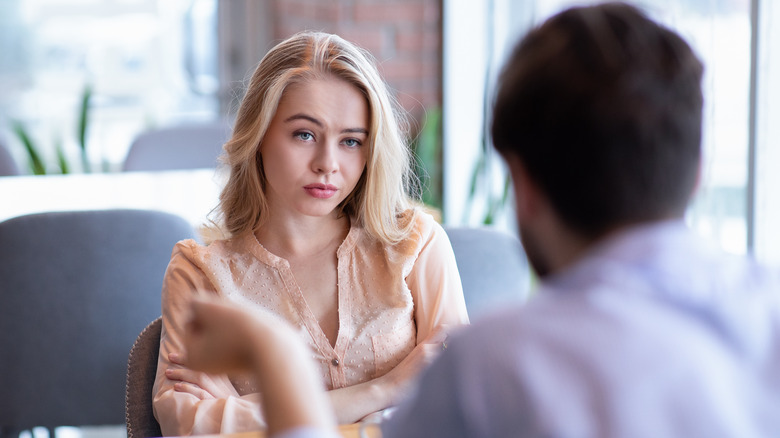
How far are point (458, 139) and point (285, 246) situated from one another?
2567 millimetres

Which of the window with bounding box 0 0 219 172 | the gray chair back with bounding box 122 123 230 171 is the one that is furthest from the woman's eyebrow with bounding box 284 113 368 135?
the window with bounding box 0 0 219 172

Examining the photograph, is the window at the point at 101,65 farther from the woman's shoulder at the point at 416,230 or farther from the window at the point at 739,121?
the woman's shoulder at the point at 416,230

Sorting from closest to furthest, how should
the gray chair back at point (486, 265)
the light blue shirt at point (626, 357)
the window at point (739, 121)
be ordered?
the light blue shirt at point (626, 357)
the gray chair back at point (486, 265)
the window at point (739, 121)

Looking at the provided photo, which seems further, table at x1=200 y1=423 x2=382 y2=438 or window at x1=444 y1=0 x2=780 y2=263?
window at x1=444 y1=0 x2=780 y2=263

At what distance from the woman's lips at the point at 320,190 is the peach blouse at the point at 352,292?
13 centimetres

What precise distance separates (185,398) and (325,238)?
16.1 inches

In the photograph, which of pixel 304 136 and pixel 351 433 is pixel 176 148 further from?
pixel 351 433

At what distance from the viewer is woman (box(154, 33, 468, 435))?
4.73 ft

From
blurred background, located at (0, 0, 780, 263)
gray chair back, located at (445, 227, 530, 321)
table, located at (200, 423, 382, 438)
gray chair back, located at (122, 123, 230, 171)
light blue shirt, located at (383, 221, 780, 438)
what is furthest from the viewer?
gray chair back, located at (122, 123, 230, 171)

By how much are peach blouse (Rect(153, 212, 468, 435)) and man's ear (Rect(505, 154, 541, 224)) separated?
811 mm

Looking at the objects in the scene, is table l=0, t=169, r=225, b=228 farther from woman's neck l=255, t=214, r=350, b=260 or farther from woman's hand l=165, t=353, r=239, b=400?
woman's hand l=165, t=353, r=239, b=400

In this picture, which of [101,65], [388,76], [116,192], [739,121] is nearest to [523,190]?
[739,121]

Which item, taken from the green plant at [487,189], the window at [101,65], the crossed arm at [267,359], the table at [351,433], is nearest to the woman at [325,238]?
the table at [351,433]

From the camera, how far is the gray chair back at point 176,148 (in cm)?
353
